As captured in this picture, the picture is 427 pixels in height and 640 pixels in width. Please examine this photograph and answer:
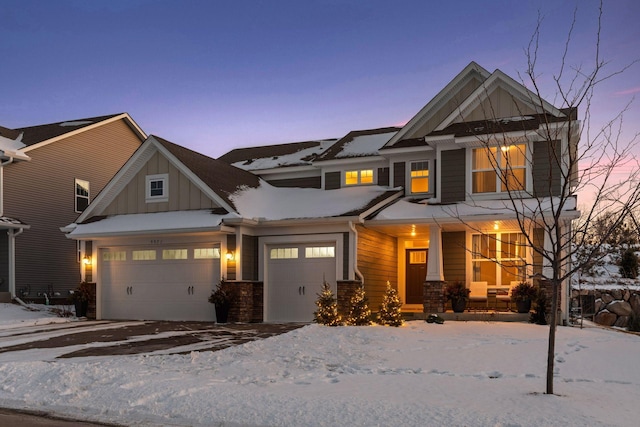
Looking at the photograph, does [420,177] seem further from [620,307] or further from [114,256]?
[114,256]

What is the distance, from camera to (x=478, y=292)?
1739 cm

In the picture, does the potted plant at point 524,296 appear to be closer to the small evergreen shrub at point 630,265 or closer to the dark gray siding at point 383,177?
the dark gray siding at point 383,177

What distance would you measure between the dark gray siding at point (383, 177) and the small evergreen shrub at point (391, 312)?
5.92 meters

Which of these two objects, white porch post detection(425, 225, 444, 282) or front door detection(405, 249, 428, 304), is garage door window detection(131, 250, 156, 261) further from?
white porch post detection(425, 225, 444, 282)

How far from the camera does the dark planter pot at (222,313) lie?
17094 millimetres

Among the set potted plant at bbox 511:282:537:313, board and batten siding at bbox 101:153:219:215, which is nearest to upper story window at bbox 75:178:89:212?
board and batten siding at bbox 101:153:219:215

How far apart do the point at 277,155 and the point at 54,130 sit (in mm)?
9868

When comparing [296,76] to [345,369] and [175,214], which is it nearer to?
[175,214]

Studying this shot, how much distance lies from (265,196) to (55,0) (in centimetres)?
1041

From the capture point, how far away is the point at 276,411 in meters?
6.25

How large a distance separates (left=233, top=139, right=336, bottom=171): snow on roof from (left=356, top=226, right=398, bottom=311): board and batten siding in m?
4.72

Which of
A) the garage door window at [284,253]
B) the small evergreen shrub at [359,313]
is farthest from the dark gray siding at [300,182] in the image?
the small evergreen shrub at [359,313]

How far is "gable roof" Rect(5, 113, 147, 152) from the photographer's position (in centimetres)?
2348

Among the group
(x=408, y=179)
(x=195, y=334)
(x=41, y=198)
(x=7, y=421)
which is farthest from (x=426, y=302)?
(x=41, y=198)
